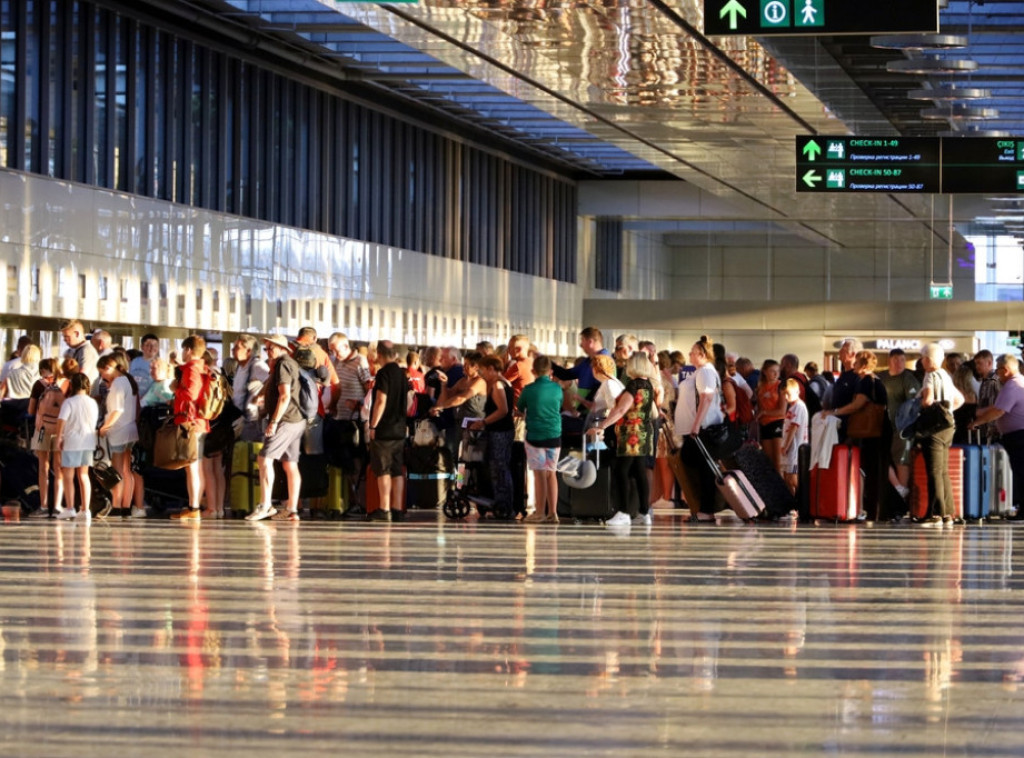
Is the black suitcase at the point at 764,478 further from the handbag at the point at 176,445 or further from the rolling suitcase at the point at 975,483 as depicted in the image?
the handbag at the point at 176,445

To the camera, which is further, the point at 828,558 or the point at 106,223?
the point at 106,223

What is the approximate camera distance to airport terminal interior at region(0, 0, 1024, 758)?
249 inches

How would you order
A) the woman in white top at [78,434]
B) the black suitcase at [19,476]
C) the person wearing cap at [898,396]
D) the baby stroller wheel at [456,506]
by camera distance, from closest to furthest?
the woman in white top at [78,434], the person wearing cap at [898,396], the baby stroller wheel at [456,506], the black suitcase at [19,476]

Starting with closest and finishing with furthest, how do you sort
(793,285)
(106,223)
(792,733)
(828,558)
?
(792,733), (828,558), (106,223), (793,285)

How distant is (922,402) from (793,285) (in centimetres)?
2347

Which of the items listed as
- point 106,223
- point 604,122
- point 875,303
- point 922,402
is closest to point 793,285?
point 875,303

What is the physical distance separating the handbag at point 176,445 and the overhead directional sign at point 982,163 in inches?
358

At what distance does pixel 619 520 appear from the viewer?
49.8ft

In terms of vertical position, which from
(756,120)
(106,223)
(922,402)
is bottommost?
(922,402)

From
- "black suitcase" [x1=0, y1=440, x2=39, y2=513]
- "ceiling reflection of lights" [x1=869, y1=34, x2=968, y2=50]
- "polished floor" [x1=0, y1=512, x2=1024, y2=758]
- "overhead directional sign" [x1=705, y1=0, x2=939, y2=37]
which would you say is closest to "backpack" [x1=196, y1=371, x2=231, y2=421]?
"black suitcase" [x1=0, y1=440, x2=39, y2=513]

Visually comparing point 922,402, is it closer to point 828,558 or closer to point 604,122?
point 828,558

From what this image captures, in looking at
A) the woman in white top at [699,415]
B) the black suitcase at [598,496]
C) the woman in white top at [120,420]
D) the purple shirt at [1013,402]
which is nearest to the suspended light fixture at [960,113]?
the purple shirt at [1013,402]

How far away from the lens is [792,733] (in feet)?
18.6

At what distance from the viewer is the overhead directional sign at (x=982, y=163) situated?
19891 millimetres
